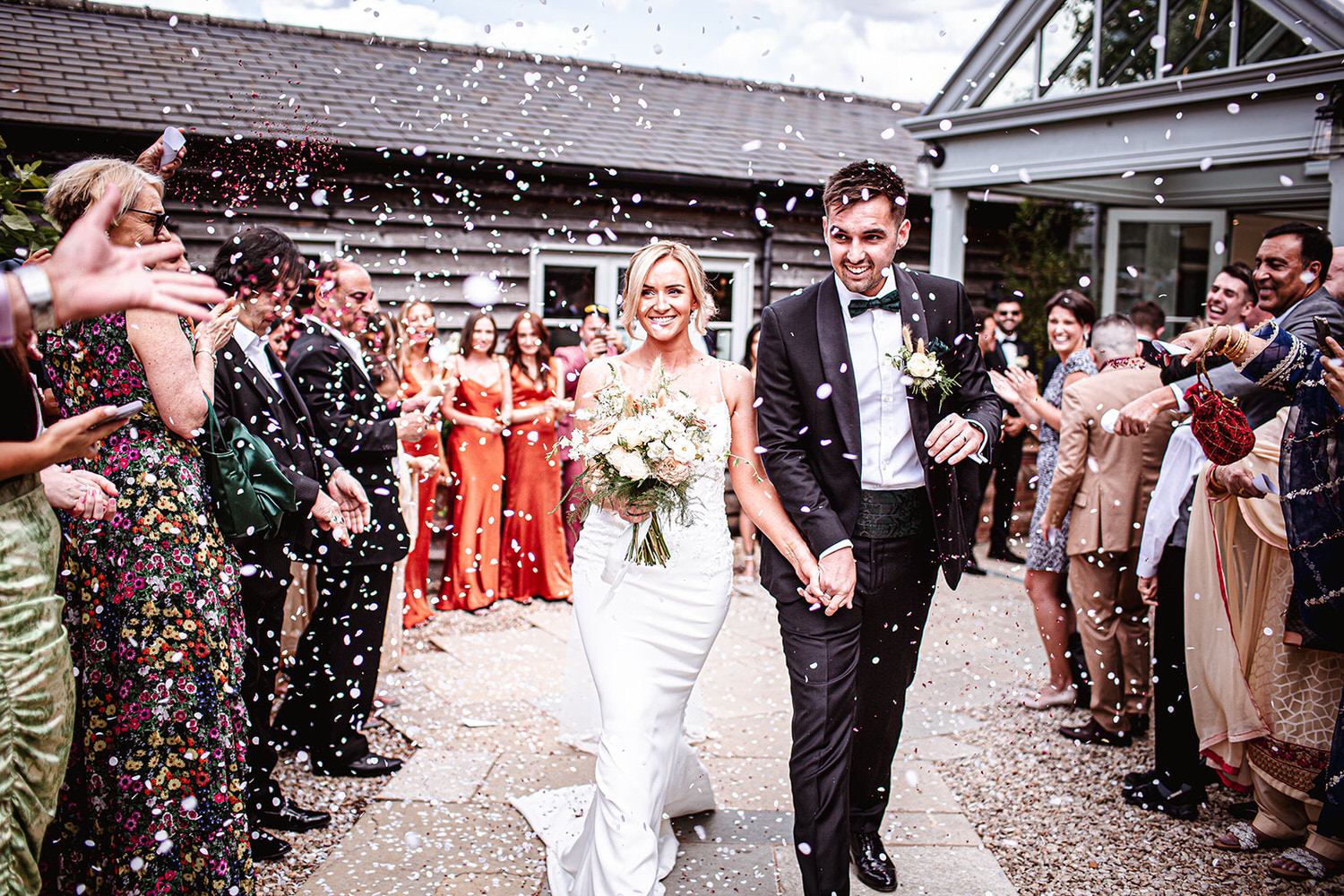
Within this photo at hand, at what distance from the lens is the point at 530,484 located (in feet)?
24.0

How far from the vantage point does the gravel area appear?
3254mm

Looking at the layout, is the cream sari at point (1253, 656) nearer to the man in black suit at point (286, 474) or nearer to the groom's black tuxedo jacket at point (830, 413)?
the groom's black tuxedo jacket at point (830, 413)

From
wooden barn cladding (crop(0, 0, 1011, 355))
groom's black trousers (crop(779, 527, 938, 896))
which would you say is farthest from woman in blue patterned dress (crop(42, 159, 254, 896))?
wooden barn cladding (crop(0, 0, 1011, 355))

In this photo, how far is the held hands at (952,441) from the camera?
287 cm

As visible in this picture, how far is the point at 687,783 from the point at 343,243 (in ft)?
22.2

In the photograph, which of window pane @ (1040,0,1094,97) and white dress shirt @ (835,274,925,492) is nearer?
white dress shirt @ (835,274,925,492)

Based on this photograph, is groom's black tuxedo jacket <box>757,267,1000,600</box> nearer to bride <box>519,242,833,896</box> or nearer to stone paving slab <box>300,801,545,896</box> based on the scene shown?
bride <box>519,242,833,896</box>

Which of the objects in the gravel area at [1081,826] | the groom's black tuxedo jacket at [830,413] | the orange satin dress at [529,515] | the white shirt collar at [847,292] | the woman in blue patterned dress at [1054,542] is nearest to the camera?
the groom's black tuxedo jacket at [830,413]

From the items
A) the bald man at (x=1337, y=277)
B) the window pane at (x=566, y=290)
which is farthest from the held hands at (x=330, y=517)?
the window pane at (x=566, y=290)

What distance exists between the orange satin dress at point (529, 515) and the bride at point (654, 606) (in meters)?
3.72

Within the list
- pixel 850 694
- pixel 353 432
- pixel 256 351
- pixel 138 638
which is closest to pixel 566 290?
pixel 353 432

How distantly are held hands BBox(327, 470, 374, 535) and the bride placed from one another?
3.62 feet

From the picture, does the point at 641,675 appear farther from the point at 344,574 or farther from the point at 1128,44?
the point at 1128,44

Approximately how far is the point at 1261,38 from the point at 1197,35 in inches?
19.8
